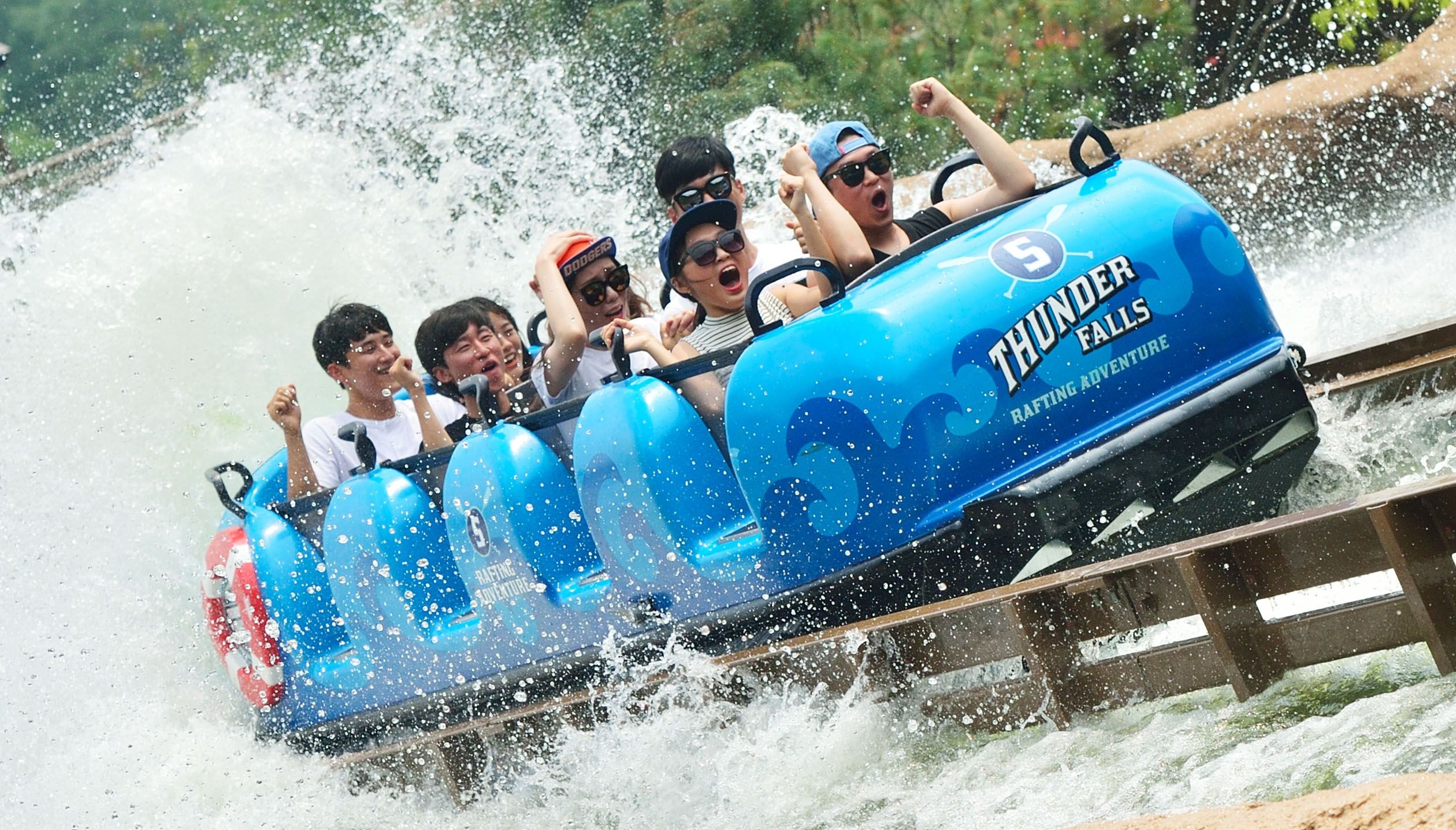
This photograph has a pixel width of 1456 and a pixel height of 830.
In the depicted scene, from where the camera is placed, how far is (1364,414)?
470 cm

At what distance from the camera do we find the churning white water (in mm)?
3328

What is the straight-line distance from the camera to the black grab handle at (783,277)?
3.69 m

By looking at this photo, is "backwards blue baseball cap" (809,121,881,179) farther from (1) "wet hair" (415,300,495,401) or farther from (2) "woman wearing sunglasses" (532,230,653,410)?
(1) "wet hair" (415,300,495,401)

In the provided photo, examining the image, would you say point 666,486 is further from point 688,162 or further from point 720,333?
point 688,162

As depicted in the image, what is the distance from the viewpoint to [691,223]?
444 cm

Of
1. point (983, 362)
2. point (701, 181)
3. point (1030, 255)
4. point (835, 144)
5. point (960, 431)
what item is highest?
point (701, 181)

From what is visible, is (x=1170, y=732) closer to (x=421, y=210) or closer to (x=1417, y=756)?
(x=1417, y=756)

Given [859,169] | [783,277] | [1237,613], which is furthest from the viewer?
[859,169]

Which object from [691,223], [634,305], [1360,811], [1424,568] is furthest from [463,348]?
[1360,811]

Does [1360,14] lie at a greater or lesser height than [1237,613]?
greater

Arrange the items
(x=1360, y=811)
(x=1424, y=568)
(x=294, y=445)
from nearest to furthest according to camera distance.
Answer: (x=1360, y=811) → (x=1424, y=568) → (x=294, y=445)

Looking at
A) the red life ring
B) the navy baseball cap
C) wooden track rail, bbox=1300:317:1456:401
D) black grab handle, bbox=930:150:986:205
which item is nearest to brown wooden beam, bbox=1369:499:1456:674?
black grab handle, bbox=930:150:986:205

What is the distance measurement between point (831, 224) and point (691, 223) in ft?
1.54

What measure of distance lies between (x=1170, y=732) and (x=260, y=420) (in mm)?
9030
